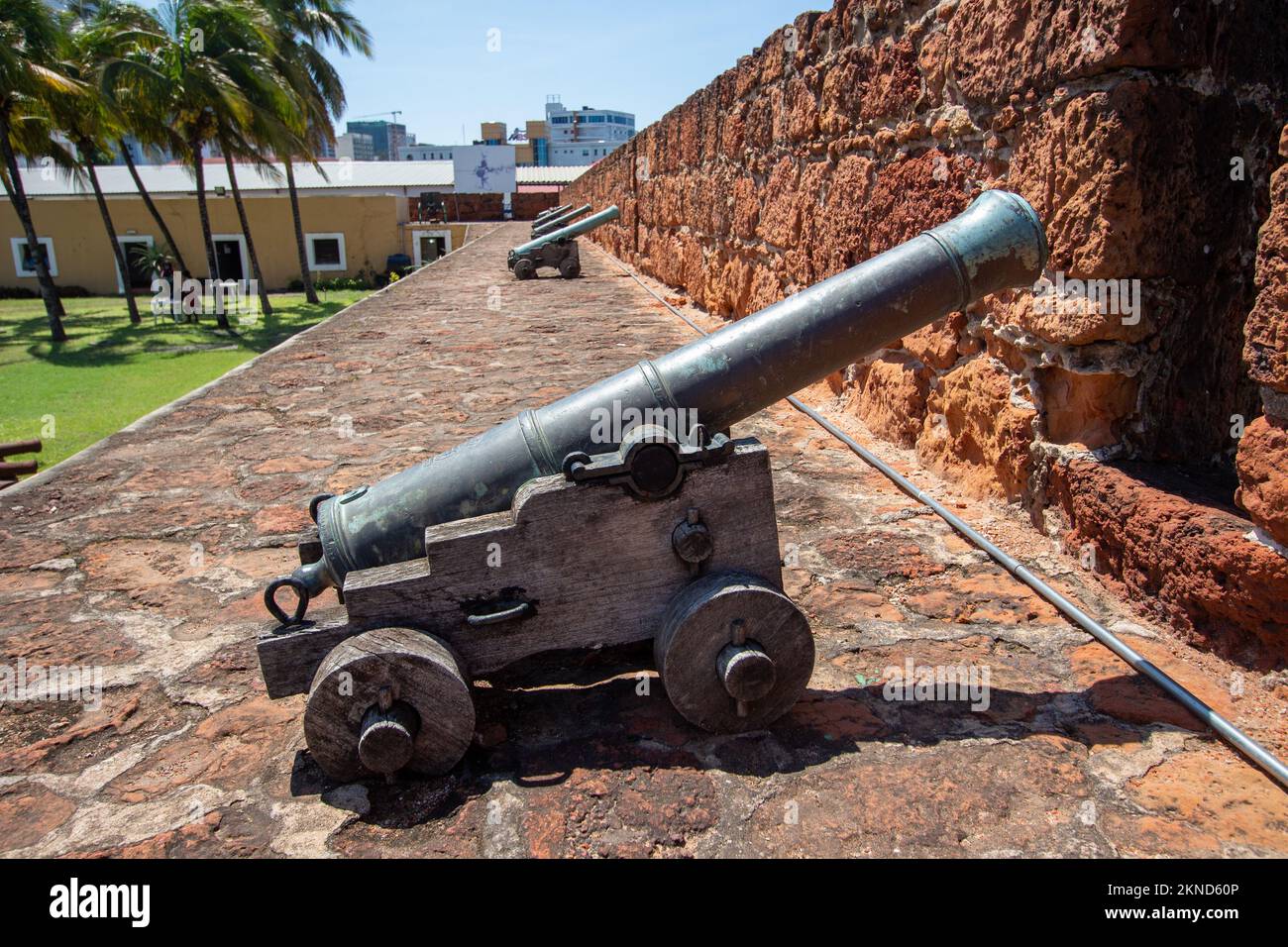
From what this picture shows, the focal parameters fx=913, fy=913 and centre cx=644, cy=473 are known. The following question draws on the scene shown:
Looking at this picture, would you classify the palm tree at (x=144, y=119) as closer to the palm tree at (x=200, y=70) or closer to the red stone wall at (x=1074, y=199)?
the palm tree at (x=200, y=70)

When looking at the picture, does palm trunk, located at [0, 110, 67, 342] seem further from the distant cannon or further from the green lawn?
the distant cannon

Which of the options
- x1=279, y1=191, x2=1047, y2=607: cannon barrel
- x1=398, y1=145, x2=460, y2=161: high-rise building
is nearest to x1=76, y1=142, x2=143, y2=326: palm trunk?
x1=279, y1=191, x2=1047, y2=607: cannon barrel

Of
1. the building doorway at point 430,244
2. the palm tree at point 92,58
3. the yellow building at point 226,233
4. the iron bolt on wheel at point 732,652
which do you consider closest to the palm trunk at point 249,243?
the palm tree at point 92,58

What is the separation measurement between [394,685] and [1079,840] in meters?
1.46

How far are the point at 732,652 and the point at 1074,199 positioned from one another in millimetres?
1847

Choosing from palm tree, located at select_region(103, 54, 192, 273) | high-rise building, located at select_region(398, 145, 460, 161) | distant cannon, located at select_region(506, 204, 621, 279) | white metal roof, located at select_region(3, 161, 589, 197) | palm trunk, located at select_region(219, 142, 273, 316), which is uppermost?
high-rise building, located at select_region(398, 145, 460, 161)

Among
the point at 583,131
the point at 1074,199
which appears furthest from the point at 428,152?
the point at 1074,199

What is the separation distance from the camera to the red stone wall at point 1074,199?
2654mm

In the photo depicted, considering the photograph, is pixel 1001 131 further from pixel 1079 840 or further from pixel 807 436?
pixel 1079 840

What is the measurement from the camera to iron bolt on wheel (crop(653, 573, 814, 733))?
212 cm

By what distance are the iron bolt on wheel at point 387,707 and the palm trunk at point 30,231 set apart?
26790 mm

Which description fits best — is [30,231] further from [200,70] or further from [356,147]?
[356,147]

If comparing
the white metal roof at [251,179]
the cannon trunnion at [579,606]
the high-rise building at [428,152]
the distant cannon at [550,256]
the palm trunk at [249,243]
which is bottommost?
the cannon trunnion at [579,606]

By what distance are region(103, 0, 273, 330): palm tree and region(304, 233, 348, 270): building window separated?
10.9 m
